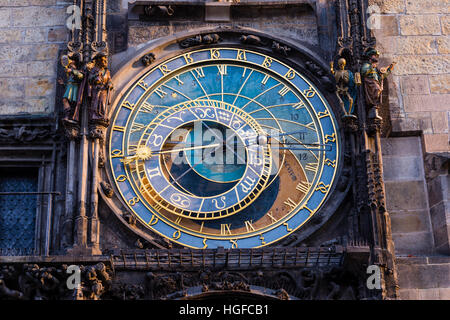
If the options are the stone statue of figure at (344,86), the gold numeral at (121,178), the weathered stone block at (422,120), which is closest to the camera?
the gold numeral at (121,178)

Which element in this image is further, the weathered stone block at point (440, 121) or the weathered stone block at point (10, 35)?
the weathered stone block at point (10, 35)

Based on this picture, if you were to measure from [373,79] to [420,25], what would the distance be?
1.59 m

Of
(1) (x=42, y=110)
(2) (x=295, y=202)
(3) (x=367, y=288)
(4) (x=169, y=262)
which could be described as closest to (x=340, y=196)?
(2) (x=295, y=202)

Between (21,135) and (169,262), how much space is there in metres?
2.75

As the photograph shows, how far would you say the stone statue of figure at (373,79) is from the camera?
14398mm

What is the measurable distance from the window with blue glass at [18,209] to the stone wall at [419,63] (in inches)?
188

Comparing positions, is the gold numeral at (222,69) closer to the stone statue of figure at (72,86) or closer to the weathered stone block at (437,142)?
the stone statue of figure at (72,86)

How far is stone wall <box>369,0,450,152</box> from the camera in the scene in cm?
1492

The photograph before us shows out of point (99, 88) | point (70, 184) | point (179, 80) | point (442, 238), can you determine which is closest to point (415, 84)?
point (442, 238)

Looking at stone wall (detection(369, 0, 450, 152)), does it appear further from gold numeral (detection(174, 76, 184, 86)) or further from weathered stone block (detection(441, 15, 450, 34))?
gold numeral (detection(174, 76, 184, 86))

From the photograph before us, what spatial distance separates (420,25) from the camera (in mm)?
15633

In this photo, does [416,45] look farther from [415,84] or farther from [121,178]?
[121,178]

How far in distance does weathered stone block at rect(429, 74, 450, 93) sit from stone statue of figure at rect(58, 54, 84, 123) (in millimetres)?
4613

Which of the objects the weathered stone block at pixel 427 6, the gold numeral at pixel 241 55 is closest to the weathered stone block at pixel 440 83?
the weathered stone block at pixel 427 6
